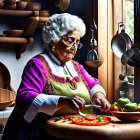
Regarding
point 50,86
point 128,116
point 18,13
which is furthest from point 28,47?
point 128,116

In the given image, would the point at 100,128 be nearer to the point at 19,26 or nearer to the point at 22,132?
the point at 22,132

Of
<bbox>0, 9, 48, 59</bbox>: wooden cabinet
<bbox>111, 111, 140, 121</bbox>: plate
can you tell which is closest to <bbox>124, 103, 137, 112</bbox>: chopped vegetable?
<bbox>111, 111, 140, 121</bbox>: plate

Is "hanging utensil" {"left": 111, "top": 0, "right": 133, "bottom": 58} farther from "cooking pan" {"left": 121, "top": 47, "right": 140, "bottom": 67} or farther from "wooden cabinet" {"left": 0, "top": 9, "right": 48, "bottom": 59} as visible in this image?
"wooden cabinet" {"left": 0, "top": 9, "right": 48, "bottom": 59}

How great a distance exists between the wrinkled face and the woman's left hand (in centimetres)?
31

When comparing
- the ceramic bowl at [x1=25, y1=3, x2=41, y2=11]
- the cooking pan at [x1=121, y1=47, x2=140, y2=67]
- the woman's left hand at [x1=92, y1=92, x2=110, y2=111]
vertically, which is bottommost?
the woman's left hand at [x1=92, y1=92, x2=110, y2=111]

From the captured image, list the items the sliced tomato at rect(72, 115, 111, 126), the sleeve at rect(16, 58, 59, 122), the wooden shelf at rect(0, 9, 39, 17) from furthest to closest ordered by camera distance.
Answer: the wooden shelf at rect(0, 9, 39, 17)
the sleeve at rect(16, 58, 59, 122)
the sliced tomato at rect(72, 115, 111, 126)

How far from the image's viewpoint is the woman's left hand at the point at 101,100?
1.93m

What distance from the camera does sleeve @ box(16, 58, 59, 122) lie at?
1765 mm

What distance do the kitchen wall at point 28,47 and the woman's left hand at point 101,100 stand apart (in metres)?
0.83

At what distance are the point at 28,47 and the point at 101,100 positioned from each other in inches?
49.9

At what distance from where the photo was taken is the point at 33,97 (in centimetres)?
176

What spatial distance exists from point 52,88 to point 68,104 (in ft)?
0.68

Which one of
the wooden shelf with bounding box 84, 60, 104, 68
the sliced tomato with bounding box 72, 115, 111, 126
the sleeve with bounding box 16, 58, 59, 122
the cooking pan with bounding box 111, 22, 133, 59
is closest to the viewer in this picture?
the sliced tomato with bounding box 72, 115, 111, 126

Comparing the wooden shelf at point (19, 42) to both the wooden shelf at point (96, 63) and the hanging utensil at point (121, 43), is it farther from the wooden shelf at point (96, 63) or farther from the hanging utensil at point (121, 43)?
the hanging utensil at point (121, 43)
